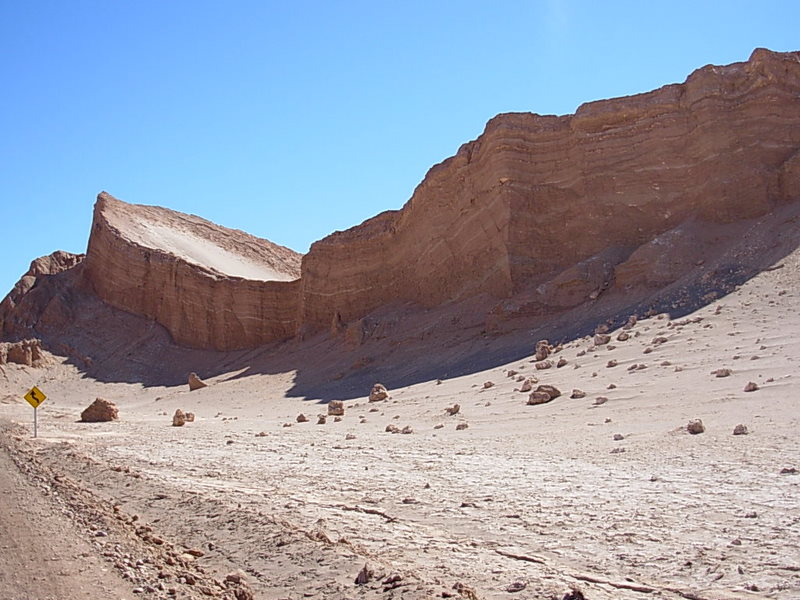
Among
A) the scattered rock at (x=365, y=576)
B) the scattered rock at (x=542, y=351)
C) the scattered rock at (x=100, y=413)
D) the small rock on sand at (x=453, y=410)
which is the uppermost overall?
the scattered rock at (x=542, y=351)

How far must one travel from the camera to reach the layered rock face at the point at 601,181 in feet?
74.7

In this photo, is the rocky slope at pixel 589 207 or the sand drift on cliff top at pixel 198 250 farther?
the sand drift on cliff top at pixel 198 250

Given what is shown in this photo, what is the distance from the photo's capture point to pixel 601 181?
24766 mm

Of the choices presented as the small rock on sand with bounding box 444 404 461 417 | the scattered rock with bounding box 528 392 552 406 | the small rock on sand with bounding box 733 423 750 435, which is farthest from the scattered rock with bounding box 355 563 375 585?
the small rock on sand with bounding box 444 404 461 417

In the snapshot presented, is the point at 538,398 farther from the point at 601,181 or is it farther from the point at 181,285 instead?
the point at 181,285

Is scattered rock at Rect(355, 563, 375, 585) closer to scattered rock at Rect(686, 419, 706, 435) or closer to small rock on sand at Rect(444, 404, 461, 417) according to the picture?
scattered rock at Rect(686, 419, 706, 435)

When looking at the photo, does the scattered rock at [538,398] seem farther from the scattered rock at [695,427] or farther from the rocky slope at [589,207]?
the rocky slope at [589,207]

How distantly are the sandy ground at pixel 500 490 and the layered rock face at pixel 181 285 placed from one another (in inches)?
890

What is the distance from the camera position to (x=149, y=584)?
507cm

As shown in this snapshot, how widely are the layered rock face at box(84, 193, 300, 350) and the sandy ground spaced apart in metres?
22.6

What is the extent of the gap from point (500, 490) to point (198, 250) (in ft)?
148

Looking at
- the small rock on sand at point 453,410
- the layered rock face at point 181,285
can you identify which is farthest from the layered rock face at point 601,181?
the layered rock face at point 181,285

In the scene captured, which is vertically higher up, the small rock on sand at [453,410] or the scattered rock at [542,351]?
the scattered rock at [542,351]

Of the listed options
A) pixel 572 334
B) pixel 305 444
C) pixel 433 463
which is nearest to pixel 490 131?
pixel 572 334
